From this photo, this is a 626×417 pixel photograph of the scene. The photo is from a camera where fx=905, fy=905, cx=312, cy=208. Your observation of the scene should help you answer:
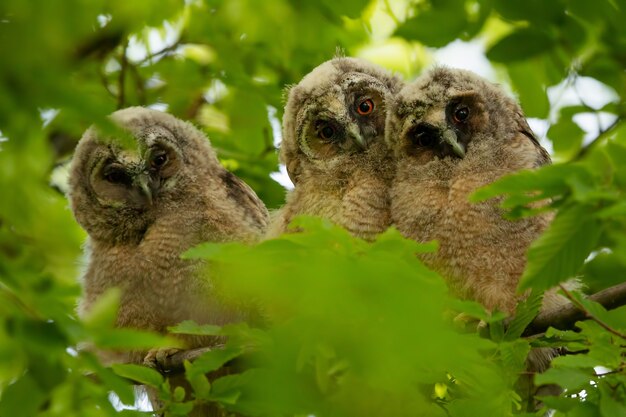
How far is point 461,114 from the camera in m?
4.81

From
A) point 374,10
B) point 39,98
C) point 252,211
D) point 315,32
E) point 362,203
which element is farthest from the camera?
point 374,10

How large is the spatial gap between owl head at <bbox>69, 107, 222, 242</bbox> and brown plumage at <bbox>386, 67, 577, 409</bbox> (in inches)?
50.8

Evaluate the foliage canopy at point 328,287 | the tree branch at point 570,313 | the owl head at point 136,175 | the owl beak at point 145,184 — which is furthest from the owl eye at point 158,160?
the tree branch at point 570,313

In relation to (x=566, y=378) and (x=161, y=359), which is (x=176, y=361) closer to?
(x=161, y=359)

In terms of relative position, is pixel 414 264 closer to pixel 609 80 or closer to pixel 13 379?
pixel 13 379

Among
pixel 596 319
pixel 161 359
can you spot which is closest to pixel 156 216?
pixel 161 359

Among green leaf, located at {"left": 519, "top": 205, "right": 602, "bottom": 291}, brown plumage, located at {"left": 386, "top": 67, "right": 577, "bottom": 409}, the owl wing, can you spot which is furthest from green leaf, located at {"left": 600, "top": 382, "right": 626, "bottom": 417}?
the owl wing

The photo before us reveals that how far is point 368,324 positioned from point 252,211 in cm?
344

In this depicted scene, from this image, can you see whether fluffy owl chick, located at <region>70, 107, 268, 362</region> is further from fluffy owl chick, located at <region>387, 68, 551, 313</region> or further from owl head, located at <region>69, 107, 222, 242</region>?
fluffy owl chick, located at <region>387, 68, 551, 313</region>

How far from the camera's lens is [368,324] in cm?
195

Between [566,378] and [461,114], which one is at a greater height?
[461,114]


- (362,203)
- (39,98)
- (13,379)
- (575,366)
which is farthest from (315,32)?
(39,98)

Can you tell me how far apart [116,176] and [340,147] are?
137 cm

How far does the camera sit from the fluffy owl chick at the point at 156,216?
16.5 feet
